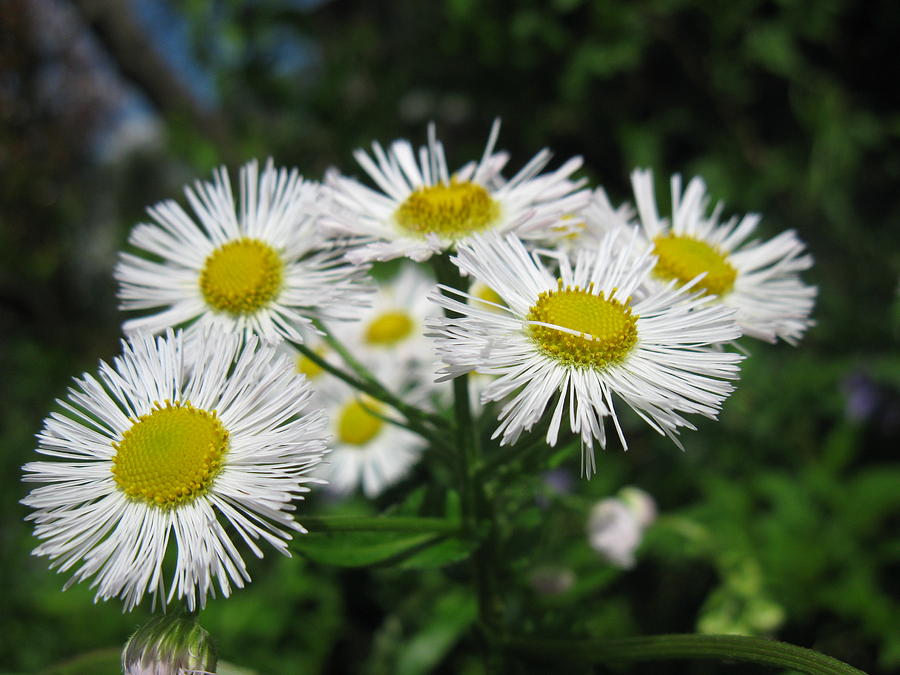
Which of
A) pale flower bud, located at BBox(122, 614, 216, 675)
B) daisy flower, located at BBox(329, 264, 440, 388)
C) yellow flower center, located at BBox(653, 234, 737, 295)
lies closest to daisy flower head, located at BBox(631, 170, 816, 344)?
yellow flower center, located at BBox(653, 234, 737, 295)

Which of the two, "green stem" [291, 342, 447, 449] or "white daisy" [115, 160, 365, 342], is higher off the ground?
"white daisy" [115, 160, 365, 342]

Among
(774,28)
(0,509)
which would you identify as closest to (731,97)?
(774,28)

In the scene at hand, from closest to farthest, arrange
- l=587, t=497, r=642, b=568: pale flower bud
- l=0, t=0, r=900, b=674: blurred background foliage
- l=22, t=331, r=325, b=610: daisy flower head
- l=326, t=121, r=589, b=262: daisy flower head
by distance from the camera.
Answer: l=22, t=331, r=325, b=610: daisy flower head → l=326, t=121, r=589, b=262: daisy flower head → l=587, t=497, r=642, b=568: pale flower bud → l=0, t=0, r=900, b=674: blurred background foliage

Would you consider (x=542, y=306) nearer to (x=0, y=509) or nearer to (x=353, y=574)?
(x=353, y=574)

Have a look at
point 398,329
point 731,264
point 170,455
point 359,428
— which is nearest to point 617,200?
point 398,329

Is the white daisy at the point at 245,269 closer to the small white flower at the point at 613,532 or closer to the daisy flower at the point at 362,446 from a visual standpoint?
the daisy flower at the point at 362,446

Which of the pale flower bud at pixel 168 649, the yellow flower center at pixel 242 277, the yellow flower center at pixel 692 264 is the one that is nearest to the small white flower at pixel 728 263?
the yellow flower center at pixel 692 264

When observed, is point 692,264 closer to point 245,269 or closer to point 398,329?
point 245,269

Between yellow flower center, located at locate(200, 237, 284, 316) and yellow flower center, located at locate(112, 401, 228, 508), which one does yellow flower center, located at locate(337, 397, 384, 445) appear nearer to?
yellow flower center, located at locate(200, 237, 284, 316)
